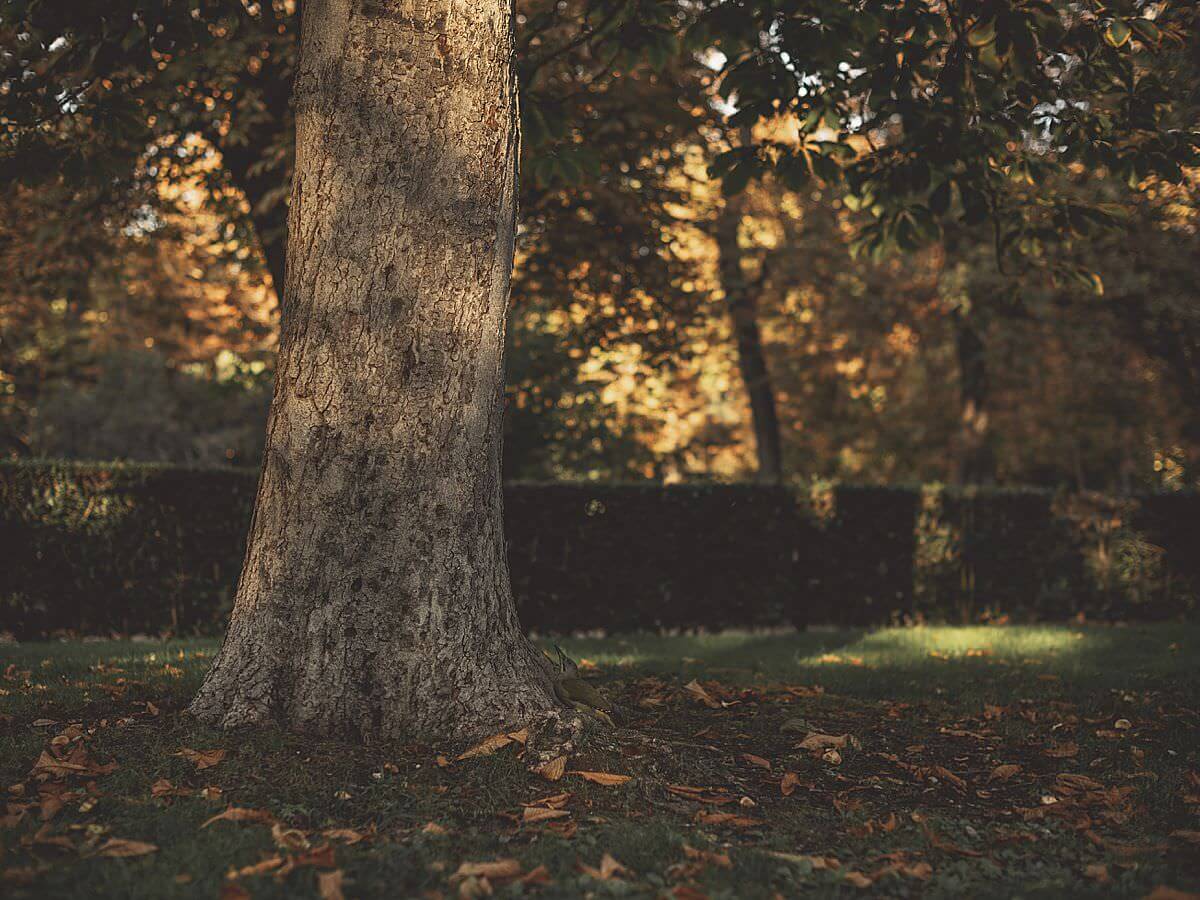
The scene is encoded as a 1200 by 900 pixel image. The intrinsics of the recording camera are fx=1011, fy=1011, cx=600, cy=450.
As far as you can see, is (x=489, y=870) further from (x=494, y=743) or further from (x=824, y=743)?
(x=824, y=743)

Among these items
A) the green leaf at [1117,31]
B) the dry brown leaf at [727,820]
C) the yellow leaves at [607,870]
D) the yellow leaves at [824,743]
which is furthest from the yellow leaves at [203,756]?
the green leaf at [1117,31]

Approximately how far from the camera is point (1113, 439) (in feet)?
79.3

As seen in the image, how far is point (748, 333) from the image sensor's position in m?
18.2

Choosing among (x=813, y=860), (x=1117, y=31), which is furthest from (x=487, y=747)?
(x=1117, y=31)

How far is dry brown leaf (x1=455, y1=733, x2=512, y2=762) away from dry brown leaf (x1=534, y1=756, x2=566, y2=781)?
8.3 inches

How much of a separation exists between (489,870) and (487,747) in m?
1.04

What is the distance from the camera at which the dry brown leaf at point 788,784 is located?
173 inches

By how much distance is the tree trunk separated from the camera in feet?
14.5

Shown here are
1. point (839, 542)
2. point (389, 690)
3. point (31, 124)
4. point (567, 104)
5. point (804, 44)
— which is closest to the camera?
point (389, 690)

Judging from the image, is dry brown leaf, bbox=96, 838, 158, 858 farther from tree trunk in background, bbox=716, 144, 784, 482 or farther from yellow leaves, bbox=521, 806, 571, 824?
tree trunk in background, bbox=716, 144, 784, 482

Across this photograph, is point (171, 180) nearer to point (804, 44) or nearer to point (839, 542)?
point (804, 44)

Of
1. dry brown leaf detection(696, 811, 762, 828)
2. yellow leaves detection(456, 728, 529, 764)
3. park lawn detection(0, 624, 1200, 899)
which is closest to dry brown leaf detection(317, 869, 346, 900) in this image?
park lawn detection(0, 624, 1200, 899)

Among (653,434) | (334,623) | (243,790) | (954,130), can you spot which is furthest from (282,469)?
(653,434)

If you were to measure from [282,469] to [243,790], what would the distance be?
138cm
